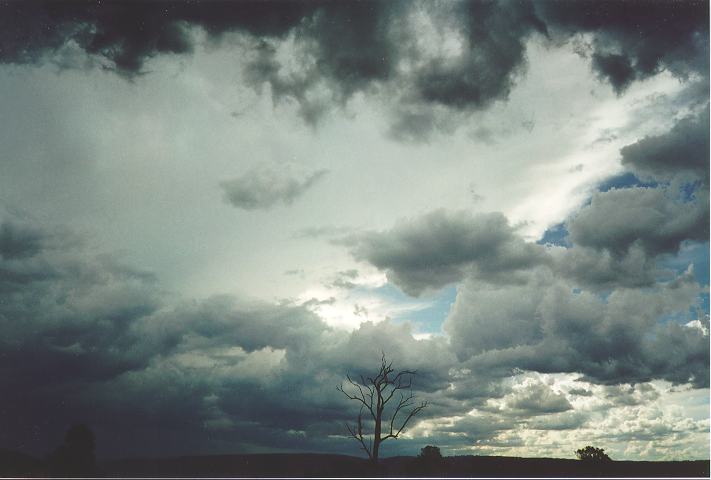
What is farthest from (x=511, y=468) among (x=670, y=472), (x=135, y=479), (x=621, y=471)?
(x=135, y=479)

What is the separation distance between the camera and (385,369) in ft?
135

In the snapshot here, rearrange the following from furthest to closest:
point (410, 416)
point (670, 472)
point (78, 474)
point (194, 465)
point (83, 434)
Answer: point (194, 465), point (410, 416), point (83, 434), point (78, 474), point (670, 472)

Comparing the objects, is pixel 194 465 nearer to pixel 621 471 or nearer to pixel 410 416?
pixel 410 416

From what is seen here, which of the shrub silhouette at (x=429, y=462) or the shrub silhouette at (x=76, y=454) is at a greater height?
the shrub silhouette at (x=76, y=454)

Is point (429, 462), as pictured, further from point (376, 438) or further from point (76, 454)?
point (76, 454)

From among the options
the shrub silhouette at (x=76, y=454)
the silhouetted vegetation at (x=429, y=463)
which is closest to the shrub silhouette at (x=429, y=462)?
the silhouetted vegetation at (x=429, y=463)

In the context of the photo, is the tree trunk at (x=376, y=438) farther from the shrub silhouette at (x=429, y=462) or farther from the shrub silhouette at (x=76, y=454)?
the shrub silhouette at (x=76, y=454)

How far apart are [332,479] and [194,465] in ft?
118

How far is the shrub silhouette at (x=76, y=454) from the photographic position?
33312 mm

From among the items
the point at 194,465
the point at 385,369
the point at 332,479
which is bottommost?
the point at 194,465

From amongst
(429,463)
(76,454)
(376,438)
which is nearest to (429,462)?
(429,463)

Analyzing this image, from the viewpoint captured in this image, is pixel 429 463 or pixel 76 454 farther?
pixel 429 463

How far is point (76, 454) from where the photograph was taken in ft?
113

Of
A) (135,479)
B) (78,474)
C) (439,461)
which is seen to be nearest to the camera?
(135,479)
